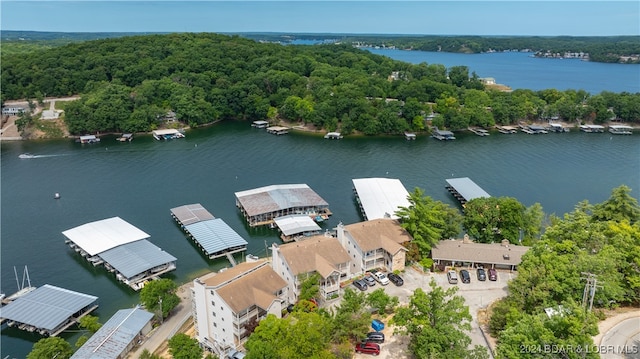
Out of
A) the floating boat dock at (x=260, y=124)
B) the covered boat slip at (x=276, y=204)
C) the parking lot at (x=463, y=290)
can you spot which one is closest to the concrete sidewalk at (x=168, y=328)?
the parking lot at (x=463, y=290)

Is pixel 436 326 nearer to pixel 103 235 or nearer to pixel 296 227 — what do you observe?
pixel 296 227

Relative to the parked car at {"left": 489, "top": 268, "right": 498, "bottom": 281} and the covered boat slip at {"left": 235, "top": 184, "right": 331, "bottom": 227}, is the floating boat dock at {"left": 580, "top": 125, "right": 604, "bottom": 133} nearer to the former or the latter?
the covered boat slip at {"left": 235, "top": 184, "right": 331, "bottom": 227}

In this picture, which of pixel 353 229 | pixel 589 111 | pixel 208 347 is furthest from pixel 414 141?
pixel 208 347

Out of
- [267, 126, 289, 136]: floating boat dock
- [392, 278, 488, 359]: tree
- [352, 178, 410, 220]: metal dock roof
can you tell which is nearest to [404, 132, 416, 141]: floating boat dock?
[267, 126, 289, 136]: floating boat dock

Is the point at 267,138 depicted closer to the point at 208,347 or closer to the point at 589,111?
the point at 208,347

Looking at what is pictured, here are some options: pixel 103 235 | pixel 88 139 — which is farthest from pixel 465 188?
pixel 88 139
